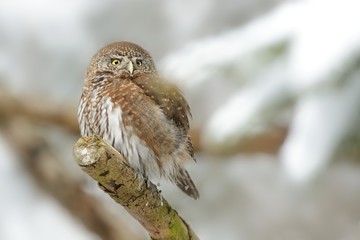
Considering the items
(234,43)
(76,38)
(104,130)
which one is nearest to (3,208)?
(76,38)

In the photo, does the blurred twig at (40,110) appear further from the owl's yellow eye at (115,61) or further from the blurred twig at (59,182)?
the owl's yellow eye at (115,61)

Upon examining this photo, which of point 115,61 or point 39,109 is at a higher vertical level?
point 39,109

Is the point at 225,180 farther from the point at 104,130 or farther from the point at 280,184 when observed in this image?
the point at 104,130

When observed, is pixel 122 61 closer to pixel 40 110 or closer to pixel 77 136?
pixel 77 136

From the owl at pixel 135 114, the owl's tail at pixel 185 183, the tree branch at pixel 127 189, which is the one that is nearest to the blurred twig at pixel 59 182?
the owl's tail at pixel 185 183

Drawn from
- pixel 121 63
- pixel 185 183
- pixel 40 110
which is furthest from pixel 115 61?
pixel 40 110

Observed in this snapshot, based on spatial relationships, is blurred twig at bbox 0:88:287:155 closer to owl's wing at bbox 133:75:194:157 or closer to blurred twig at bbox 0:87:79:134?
blurred twig at bbox 0:87:79:134

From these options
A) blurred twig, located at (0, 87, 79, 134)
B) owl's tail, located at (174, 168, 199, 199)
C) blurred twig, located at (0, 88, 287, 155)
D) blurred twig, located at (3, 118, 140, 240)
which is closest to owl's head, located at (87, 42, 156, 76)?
owl's tail, located at (174, 168, 199, 199)
